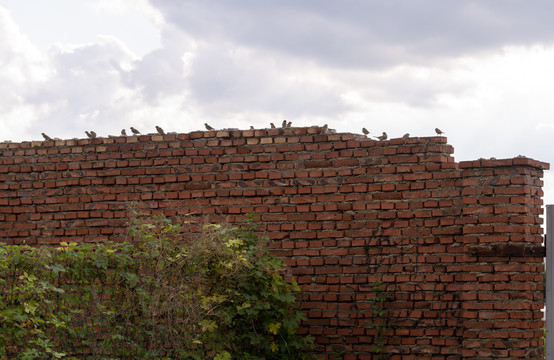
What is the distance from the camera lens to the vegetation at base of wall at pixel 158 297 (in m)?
6.31

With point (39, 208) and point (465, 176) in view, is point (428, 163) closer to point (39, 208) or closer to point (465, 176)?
point (465, 176)

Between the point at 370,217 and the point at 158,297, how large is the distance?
2.47 m

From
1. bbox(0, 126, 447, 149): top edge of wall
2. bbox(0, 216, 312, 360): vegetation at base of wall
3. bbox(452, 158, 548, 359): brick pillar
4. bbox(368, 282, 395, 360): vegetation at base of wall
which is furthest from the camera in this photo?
bbox(0, 126, 447, 149): top edge of wall

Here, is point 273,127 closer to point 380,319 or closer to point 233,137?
point 233,137

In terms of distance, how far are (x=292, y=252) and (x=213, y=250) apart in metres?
1.38

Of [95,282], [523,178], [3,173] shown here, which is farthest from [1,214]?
[523,178]

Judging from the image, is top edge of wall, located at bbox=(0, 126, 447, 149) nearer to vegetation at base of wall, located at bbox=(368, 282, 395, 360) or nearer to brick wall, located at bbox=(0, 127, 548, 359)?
brick wall, located at bbox=(0, 127, 548, 359)

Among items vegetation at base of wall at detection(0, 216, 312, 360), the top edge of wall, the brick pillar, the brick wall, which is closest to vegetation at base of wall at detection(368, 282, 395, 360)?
the brick wall

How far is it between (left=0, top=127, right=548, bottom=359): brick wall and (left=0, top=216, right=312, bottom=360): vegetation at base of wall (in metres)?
0.89

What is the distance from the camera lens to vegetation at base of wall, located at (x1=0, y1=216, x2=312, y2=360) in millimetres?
6309

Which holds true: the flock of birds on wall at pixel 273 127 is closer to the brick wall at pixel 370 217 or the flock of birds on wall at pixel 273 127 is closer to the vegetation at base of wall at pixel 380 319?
the brick wall at pixel 370 217

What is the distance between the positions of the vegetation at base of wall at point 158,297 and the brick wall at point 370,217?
891 mm

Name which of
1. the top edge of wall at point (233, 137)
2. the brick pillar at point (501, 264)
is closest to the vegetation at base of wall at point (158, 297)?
the top edge of wall at point (233, 137)

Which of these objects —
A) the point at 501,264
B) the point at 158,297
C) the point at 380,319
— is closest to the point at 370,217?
the point at 380,319
